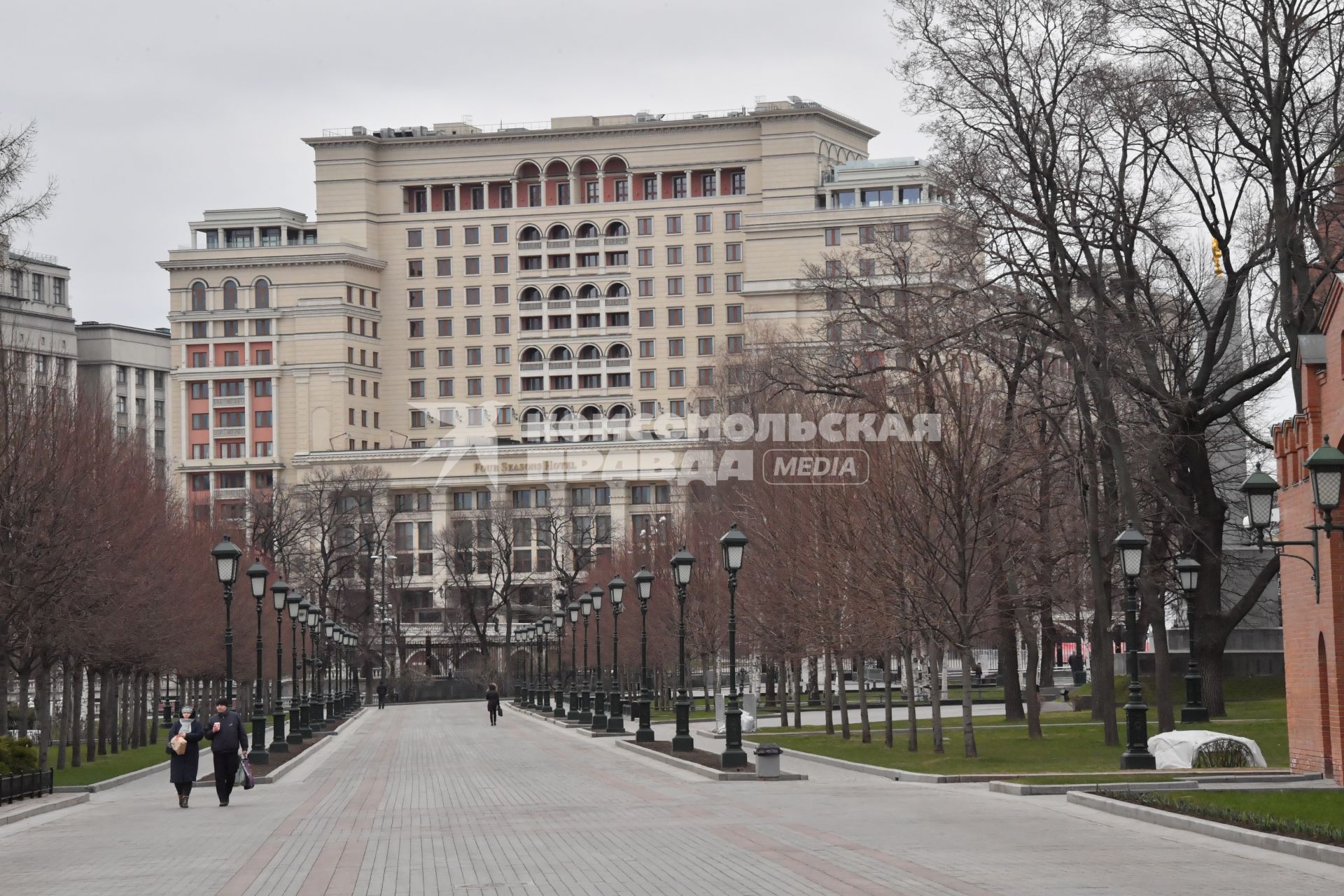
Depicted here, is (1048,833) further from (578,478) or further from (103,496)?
(578,478)

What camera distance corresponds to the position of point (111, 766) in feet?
141

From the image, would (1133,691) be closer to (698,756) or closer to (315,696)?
(698,756)

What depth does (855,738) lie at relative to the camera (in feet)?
154

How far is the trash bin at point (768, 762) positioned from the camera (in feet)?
98.8

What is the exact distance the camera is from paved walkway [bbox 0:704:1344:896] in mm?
15797

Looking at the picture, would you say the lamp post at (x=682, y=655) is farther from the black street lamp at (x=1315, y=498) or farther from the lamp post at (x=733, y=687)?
the black street lamp at (x=1315, y=498)

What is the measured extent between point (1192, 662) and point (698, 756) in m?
15.8

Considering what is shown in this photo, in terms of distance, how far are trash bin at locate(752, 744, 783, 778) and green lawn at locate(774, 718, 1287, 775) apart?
3.05 meters

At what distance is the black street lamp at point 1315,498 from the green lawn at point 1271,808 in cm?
326

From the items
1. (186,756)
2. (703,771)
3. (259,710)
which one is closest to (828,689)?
(703,771)

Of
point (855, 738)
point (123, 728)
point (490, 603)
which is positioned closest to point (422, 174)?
point (490, 603)

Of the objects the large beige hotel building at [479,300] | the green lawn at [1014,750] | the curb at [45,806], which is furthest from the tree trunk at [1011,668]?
the large beige hotel building at [479,300]

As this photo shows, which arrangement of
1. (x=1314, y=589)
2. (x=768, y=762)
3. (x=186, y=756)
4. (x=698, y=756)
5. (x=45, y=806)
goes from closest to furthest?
(x=1314, y=589) < (x=186, y=756) < (x=45, y=806) < (x=768, y=762) < (x=698, y=756)

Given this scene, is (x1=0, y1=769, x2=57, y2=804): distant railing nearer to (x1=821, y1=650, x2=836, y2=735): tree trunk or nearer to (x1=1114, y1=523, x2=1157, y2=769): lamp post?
(x1=1114, y1=523, x2=1157, y2=769): lamp post
